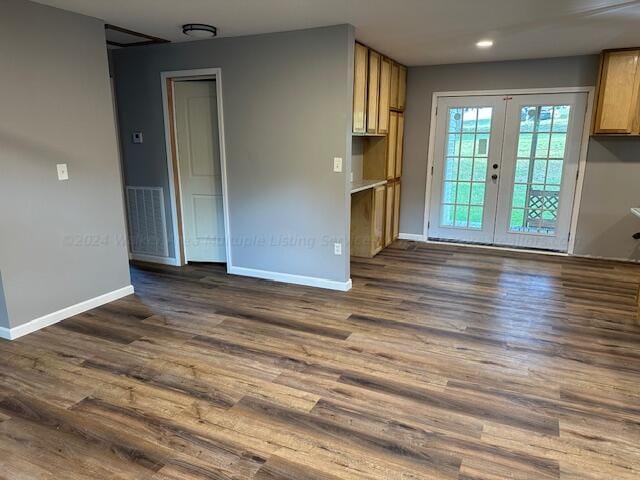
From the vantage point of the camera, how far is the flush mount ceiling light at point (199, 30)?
11.6ft

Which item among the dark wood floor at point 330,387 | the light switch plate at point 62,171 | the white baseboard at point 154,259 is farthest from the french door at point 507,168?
the light switch plate at point 62,171

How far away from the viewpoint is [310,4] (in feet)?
9.82

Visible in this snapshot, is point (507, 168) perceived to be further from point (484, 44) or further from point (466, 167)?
point (484, 44)

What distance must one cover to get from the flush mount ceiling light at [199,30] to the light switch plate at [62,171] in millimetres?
1513

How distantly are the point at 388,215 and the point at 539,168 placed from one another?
197 centimetres

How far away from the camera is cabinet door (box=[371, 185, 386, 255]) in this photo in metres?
5.14

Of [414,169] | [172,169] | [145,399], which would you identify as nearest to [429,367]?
[145,399]

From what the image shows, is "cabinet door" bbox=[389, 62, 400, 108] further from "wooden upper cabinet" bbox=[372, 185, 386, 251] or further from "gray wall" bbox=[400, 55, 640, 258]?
"wooden upper cabinet" bbox=[372, 185, 386, 251]

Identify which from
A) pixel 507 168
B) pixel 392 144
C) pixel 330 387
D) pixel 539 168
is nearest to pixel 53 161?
pixel 330 387

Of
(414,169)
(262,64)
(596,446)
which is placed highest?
(262,64)

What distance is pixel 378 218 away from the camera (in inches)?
210

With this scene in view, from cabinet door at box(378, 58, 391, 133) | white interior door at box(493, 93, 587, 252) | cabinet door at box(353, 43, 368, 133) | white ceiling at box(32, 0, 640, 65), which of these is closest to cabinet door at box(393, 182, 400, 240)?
Result: cabinet door at box(378, 58, 391, 133)

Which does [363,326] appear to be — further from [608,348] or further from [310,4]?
[310,4]

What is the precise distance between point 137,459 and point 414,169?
5.04 m
